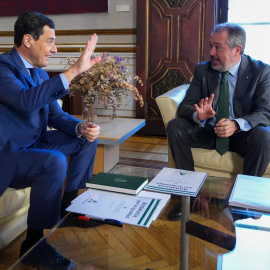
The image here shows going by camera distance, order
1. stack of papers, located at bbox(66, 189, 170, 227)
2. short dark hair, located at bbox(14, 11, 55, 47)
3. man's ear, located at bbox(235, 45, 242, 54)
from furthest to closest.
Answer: man's ear, located at bbox(235, 45, 242, 54), short dark hair, located at bbox(14, 11, 55, 47), stack of papers, located at bbox(66, 189, 170, 227)

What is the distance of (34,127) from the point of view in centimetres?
133

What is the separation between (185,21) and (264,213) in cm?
245

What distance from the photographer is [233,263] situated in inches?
32.6

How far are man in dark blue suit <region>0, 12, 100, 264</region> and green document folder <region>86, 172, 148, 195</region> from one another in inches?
8.3

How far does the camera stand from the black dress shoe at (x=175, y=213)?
95cm

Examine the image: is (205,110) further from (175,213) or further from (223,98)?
(175,213)

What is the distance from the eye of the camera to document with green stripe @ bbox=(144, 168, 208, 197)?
1063mm

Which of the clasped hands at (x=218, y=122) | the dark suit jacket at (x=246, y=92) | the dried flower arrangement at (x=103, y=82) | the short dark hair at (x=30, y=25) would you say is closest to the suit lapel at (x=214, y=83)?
the dark suit jacket at (x=246, y=92)

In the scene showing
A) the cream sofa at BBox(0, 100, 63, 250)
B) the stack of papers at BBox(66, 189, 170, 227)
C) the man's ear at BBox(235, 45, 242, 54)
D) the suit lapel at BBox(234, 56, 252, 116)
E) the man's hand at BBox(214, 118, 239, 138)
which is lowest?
the cream sofa at BBox(0, 100, 63, 250)

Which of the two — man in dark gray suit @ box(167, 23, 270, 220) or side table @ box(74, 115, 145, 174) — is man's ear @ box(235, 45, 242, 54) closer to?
man in dark gray suit @ box(167, 23, 270, 220)

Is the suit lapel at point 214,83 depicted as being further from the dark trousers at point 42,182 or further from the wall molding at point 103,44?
the wall molding at point 103,44

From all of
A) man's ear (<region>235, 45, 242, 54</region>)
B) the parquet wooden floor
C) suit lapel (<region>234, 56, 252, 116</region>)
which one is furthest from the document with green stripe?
the parquet wooden floor

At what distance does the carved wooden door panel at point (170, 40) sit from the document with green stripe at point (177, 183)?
2.09m

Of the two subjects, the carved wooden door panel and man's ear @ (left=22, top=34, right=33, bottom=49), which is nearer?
man's ear @ (left=22, top=34, right=33, bottom=49)
